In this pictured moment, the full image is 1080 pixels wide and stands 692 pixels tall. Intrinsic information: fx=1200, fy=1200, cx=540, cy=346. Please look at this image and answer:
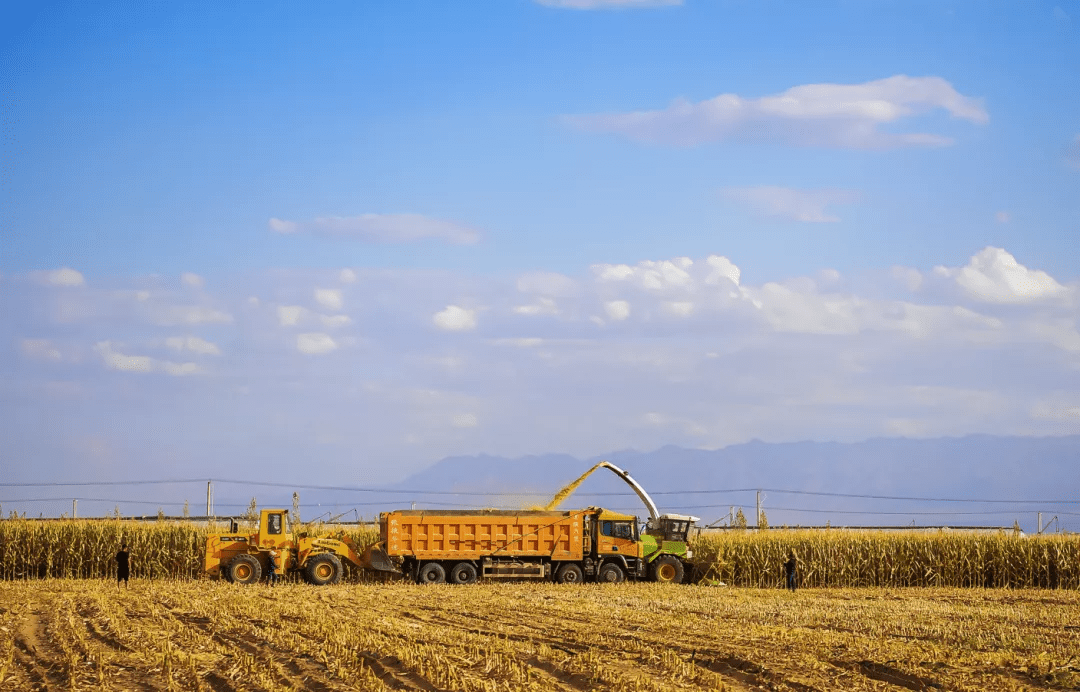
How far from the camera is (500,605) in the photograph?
27.2m

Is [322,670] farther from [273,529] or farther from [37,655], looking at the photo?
[273,529]

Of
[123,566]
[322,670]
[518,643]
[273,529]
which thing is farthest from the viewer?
[273,529]

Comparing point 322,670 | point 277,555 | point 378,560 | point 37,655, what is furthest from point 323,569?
point 322,670

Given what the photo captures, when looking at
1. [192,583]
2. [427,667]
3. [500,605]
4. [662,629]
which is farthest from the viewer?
→ [192,583]

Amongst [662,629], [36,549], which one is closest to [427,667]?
[662,629]

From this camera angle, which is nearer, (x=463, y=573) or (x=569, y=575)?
(x=463, y=573)

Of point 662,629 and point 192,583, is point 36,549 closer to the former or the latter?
point 192,583

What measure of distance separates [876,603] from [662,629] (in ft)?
35.2

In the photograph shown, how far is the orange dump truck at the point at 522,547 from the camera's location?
37.2m

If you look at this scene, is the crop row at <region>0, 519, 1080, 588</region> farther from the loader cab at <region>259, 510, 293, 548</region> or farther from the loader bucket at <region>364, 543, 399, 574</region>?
the loader bucket at <region>364, 543, 399, 574</region>

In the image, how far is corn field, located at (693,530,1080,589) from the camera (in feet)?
132

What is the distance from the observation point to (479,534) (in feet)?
123

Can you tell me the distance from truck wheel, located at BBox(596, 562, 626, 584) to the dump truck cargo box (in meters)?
0.95

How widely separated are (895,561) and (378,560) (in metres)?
17.4
